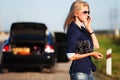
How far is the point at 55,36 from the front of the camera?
57.9ft

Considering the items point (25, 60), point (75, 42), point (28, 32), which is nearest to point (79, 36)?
point (75, 42)

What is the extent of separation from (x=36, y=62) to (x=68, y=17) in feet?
35.5

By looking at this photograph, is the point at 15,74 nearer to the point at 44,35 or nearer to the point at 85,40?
the point at 44,35

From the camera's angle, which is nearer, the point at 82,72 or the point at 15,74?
the point at 82,72

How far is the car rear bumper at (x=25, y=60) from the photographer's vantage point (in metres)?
16.7

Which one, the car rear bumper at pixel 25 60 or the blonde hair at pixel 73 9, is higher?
the blonde hair at pixel 73 9

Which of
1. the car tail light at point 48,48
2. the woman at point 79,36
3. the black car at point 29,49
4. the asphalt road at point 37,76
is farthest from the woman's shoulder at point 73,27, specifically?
the car tail light at point 48,48

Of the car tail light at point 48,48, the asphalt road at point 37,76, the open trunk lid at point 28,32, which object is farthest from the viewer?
the open trunk lid at point 28,32

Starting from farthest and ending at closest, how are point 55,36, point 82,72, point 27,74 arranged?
point 55,36 → point 27,74 → point 82,72

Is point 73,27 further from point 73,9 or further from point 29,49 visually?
point 29,49

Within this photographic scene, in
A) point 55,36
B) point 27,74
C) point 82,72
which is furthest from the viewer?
point 55,36

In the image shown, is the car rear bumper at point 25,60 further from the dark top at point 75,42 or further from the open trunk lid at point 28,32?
the dark top at point 75,42

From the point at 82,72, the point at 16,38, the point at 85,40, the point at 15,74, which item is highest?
the point at 85,40

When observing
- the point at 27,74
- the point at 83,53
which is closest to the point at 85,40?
the point at 83,53
